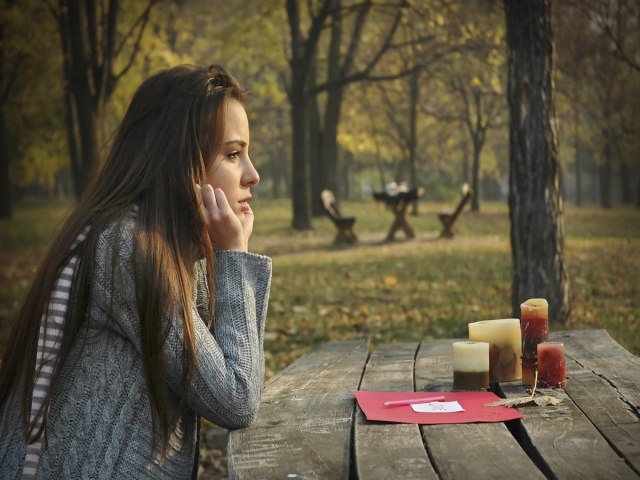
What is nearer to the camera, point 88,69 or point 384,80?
point 88,69

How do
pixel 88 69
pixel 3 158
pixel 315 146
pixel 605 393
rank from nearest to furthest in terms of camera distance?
pixel 605 393 < pixel 88 69 < pixel 3 158 < pixel 315 146

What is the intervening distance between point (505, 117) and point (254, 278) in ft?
92.2

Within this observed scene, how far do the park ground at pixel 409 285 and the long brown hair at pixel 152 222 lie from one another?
94.3 inches

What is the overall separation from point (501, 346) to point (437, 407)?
0.43 meters

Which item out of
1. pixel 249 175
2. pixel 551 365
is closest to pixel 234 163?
pixel 249 175

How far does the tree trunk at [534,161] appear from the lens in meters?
7.20

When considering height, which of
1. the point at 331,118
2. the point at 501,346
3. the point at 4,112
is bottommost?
the point at 501,346

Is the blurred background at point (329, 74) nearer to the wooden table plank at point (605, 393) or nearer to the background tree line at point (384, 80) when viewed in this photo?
the background tree line at point (384, 80)

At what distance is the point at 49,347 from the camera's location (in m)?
2.38

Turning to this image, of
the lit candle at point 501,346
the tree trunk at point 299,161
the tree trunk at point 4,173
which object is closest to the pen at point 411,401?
the lit candle at point 501,346

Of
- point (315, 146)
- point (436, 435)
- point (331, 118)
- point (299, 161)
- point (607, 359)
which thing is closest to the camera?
point (436, 435)

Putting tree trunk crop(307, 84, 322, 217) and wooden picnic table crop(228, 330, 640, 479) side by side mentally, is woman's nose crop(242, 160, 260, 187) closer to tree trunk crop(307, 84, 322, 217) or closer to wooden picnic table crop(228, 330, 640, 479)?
wooden picnic table crop(228, 330, 640, 479)

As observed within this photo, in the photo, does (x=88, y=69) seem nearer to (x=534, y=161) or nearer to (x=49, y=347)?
(x=534, y=161)

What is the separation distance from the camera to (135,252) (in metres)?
2.33
